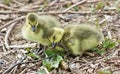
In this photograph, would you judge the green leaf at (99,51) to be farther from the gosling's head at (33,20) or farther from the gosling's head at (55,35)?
the gosling's head at (33,20)

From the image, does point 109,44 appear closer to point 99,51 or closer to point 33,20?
point 99,51

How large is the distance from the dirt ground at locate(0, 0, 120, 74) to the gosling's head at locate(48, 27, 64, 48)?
180 millimetres

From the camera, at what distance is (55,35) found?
→ 9.70 feet

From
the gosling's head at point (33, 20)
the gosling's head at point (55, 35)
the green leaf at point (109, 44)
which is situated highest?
the gosling's head at point (33, 20)

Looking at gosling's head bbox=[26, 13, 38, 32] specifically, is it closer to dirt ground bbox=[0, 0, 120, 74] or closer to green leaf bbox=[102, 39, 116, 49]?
dirt ground bbox=[0, 0, 120, 74]

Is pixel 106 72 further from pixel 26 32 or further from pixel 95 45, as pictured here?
pixel 26 32

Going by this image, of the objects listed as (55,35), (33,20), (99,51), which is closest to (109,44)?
(99,51)

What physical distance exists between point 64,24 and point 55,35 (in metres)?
0.86

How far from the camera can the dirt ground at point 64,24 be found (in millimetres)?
3004

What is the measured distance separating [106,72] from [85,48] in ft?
1.17

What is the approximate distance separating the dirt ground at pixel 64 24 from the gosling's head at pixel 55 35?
0.18 metres

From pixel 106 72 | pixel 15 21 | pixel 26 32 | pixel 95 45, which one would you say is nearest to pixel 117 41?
pixel 95 45

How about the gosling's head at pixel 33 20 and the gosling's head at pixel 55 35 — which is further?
the gosling's head at pixel 33 20

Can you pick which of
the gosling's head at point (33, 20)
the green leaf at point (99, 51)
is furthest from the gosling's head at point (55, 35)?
the green leaf at point (99, 51)
